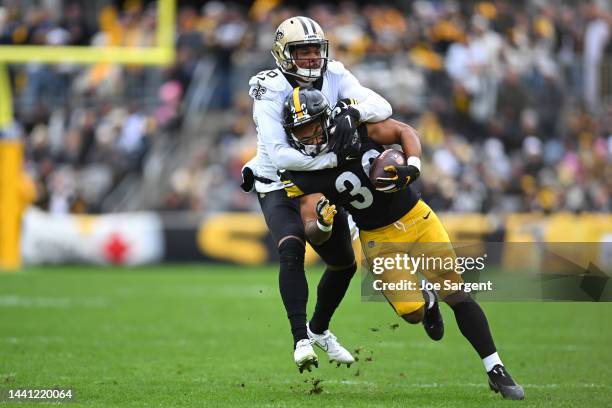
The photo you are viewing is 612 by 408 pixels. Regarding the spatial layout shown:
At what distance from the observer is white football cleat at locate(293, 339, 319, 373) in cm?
584

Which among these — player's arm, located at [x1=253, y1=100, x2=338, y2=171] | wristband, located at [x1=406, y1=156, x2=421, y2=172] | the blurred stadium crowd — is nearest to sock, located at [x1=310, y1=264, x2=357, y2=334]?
player's arm, located at [x1=253, y1=100, x2=338, y2=171]

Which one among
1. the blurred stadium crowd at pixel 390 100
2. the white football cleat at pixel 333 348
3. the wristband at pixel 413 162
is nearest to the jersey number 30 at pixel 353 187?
the wristband at pixel 413 162

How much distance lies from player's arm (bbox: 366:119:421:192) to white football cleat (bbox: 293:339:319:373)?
0.91 metres

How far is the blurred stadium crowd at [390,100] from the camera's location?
54.1 ft

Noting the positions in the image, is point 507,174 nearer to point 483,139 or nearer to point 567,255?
point 483,139

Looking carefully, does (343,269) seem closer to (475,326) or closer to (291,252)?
(291,252)

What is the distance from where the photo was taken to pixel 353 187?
20.1ft

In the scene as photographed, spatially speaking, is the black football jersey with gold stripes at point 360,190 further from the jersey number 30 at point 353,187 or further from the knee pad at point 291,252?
the knee pad at point 291,252

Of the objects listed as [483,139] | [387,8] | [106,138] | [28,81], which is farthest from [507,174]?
[28,81]

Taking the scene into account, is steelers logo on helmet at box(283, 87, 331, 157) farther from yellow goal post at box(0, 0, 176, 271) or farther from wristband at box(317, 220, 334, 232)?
yellow goal post at box(0, 0, 176, 271)

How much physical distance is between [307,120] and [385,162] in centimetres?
47

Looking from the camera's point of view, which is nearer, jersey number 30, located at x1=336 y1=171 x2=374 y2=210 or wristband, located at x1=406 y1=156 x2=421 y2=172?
wristband, located at x1=406 y1=156 x2=421 y2=172

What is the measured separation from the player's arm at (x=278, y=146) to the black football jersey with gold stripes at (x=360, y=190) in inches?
3.1

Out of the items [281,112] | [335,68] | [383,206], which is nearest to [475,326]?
[383,206]
